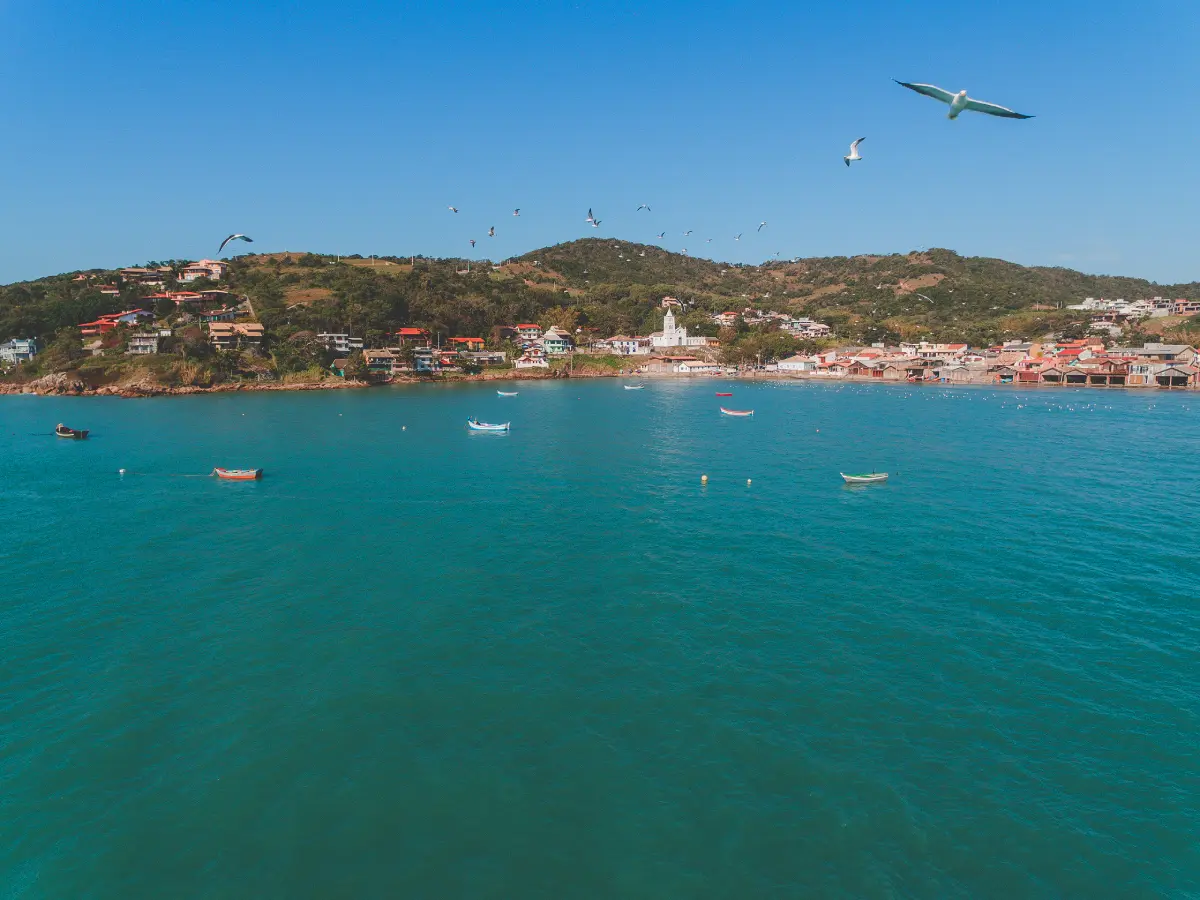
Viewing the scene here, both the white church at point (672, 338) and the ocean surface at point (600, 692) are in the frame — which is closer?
the ocean surface at point (600, 692)

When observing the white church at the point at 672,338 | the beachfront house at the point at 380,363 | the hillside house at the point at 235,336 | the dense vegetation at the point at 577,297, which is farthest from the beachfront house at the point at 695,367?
the hillside house at the point at 235,336

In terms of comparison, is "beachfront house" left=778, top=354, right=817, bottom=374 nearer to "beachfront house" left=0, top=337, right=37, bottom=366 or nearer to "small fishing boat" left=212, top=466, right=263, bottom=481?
"small fishing boat" left=212, top=466, right=263, bottom=481

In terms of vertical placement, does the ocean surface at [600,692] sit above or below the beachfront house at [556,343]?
Result: below

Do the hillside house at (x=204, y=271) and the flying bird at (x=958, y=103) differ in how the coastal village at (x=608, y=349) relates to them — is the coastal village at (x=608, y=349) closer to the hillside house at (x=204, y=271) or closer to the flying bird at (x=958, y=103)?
the hillside house at (x=204, y=271)

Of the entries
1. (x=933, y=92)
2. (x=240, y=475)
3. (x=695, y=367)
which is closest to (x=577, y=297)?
(x=695, y=367)

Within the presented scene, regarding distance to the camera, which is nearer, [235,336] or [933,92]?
[933,92]

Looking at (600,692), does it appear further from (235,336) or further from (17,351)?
(17,351)

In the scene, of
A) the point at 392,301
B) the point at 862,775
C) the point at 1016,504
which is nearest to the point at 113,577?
the point at 862,775

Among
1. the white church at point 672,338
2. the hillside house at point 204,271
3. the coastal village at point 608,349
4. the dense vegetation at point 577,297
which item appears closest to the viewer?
the coastal village at point 608,349
